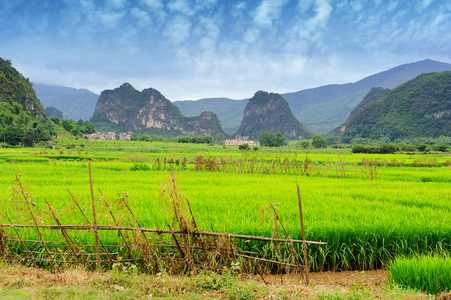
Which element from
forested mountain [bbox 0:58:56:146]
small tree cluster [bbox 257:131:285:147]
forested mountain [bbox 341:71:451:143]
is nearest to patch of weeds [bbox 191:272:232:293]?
forested mountain [bbox 0:58:56:146]

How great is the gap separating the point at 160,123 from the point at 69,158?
136m

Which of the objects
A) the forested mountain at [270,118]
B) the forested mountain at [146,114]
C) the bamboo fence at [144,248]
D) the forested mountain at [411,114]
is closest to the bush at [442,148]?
the forested mountain at [411,114]

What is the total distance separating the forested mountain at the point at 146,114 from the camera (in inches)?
6088

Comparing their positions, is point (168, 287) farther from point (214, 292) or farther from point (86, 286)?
point (86, 286)

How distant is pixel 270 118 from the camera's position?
159375 mm

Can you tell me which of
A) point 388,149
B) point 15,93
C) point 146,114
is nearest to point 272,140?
point 388,149

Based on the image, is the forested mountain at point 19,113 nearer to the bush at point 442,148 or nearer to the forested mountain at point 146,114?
the forested mountain at point 146,114

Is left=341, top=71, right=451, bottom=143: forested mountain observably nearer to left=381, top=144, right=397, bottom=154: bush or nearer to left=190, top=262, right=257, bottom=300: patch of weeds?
left=381, top=144, right=397, bottom=154: bush

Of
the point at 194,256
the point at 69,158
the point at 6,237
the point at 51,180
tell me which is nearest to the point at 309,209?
the point at 194,256

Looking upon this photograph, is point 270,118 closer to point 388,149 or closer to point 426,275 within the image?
point 388,149

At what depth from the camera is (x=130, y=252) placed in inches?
135

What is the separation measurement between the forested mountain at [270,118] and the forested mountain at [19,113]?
4163 inches

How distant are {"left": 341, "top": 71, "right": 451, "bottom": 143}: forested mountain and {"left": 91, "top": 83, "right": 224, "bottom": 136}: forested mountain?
81.5 metres

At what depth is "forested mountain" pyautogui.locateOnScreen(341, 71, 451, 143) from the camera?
82438 mm
